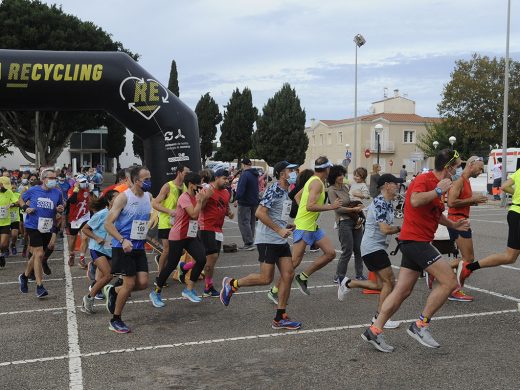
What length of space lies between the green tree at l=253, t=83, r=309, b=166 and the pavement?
5811cm

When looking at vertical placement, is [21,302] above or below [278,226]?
below

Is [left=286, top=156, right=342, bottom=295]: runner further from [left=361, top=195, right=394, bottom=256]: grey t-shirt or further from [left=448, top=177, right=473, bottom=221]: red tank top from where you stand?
[left=448, top=177, right=473, bottom=221]: red tank top

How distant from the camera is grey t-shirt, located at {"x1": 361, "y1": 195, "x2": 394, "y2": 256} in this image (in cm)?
625

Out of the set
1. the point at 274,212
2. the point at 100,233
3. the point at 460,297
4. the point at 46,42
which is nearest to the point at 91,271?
the point at 100,233

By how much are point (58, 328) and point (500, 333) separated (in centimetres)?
456

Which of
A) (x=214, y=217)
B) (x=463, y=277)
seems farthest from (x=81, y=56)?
(x=463, y=277)

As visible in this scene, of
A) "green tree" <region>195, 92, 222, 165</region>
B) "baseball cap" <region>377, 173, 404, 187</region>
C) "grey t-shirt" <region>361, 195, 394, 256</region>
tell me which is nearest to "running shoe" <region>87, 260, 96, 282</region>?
"grey t-shirt" <region>361, 195, 394, 256</region>

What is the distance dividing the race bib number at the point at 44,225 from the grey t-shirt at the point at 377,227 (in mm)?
4468

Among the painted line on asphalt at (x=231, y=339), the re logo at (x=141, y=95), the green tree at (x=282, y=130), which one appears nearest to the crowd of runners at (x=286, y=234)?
the painted line on asphalt at (x=231, y=339)

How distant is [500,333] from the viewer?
19.1 ft

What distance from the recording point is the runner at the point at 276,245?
6.08 meters

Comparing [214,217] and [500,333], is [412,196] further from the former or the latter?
[214,217]

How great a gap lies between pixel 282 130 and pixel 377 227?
197 feet

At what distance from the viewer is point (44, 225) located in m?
8.15
